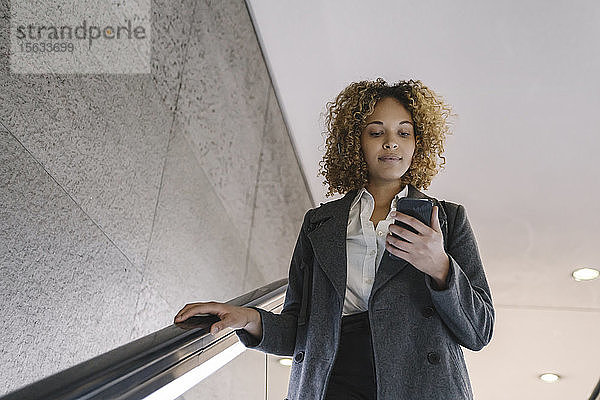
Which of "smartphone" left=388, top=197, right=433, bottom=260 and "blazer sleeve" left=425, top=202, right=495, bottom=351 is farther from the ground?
"smartphone" left=388, top=197, right=433, bottom=260

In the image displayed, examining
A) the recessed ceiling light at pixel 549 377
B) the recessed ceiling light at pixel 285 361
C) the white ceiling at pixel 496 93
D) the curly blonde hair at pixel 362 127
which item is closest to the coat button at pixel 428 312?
the curly blonde hair at pixel 362 127

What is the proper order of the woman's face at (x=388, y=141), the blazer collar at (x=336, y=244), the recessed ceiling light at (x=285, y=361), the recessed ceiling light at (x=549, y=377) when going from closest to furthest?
1. the blazer collar at (x=336, y=244)
2. the woman's face at (x=388, y=141)
3. the recessed ceiling light at (x=285, y=361)
4. the recessed ceiling light at (x=549, y=377)

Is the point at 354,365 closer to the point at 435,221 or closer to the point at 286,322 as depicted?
the point at 286,322

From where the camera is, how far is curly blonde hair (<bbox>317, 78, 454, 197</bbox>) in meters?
1.74

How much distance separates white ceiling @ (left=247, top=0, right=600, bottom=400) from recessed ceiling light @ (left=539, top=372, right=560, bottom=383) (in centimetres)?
106

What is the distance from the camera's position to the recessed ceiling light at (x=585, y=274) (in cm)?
523

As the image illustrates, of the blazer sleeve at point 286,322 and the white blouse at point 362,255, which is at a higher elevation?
the white blouse at point 362,255

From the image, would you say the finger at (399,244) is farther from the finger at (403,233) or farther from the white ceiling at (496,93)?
the white ceiling at (496,93)

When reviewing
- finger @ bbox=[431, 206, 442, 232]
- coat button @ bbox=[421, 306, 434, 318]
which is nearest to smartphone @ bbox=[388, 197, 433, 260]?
finger @ bbox=[431, 206, 442, 232]

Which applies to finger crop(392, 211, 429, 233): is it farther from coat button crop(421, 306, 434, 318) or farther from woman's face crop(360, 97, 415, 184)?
woman's face crop(360, 97, 415, 184)

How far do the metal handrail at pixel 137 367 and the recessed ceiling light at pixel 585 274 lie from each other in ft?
14.1

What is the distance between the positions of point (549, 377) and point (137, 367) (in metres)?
6.05

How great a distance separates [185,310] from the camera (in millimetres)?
1353

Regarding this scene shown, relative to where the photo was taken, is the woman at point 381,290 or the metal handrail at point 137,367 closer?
the metal handrail at point 137,367
